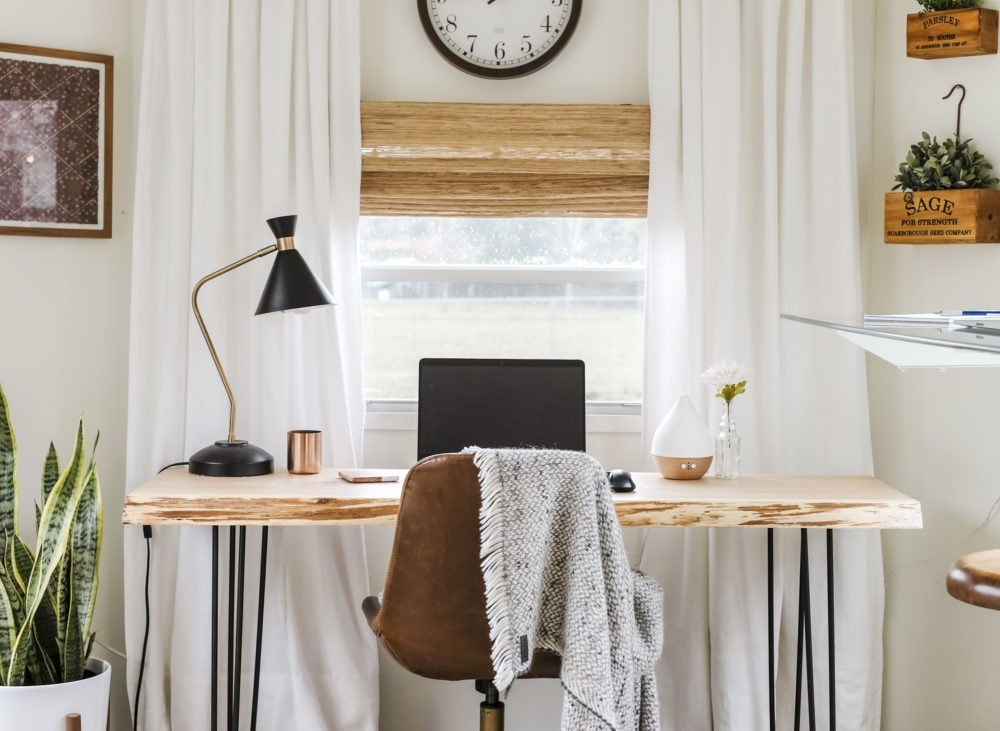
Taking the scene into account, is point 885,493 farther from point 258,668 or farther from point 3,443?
point 3,443

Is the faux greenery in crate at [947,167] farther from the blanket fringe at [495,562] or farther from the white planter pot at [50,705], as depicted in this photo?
the white planter pot at [50,705]

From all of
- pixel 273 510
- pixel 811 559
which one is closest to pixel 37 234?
pixel 273 510

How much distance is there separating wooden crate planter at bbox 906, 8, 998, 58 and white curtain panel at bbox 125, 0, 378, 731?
4.68 ft

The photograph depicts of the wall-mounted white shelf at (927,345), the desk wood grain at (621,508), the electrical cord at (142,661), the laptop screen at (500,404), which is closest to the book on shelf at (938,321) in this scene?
the wall-mounted white shelf at (927,345)

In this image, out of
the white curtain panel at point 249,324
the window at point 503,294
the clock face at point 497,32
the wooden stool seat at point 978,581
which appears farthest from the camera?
the window at point 503,294

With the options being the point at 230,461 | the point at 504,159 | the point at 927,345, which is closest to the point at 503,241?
the point at 504,159

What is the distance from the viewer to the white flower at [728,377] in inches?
99.5

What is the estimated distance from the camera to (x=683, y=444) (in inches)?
98.4

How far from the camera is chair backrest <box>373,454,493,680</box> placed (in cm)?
185

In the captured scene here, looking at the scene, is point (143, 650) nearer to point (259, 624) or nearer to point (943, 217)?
point (259, 624)

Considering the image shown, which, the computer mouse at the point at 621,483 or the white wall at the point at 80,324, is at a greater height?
the white wall at the point at 80,324

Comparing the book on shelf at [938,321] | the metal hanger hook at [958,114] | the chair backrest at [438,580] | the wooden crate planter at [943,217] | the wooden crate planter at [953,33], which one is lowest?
the chair backrest at [438,580]

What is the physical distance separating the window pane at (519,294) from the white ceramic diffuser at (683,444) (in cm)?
45

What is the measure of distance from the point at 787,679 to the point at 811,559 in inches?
Result: 13.4
